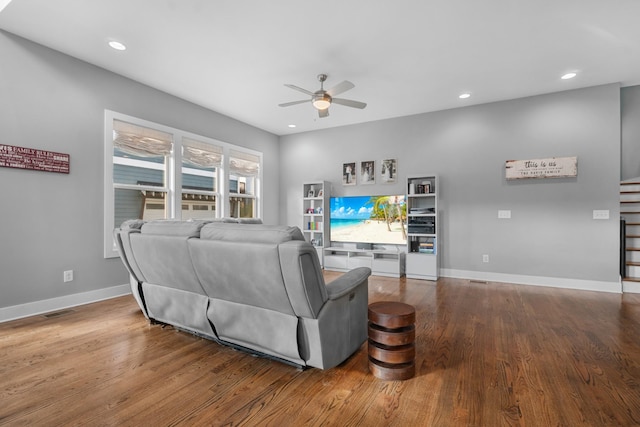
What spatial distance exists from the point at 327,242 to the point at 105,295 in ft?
12.4

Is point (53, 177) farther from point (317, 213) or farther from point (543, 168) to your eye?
point (543, 168)

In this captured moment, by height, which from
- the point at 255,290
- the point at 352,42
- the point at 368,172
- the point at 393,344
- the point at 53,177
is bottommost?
the point at 393,344

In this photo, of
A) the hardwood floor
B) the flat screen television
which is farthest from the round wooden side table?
the flat screen television

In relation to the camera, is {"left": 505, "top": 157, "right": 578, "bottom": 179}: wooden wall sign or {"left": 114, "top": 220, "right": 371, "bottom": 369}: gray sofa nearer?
{"left": 114, "top": 220, "right": 371, "bottom": 369}: gray sofa

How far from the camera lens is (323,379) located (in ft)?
6.40

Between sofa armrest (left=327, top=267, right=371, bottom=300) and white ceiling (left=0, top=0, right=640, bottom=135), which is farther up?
white ceiling (left=0, top=0, right=640, bottom=135)

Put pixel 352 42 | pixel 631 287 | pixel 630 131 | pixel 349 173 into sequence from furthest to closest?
1. pixel 349 173
2. pixel 630 131
3. pixel 631 287
4. pixel 352 42

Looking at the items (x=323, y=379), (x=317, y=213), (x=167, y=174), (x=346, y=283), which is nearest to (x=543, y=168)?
(x=317, y=213)

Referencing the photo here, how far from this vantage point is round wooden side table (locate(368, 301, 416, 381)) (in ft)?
6.32

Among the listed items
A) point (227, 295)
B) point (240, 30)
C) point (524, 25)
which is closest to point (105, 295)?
point (227, 295)

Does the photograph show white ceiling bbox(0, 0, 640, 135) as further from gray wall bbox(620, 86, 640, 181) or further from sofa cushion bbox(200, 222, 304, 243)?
sofa cushion bbox(200, 222, 304, 243)

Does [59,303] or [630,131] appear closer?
[59,303]

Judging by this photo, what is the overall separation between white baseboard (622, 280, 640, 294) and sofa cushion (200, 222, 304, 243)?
16.3 feet

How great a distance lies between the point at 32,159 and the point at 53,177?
0.26 metres
